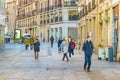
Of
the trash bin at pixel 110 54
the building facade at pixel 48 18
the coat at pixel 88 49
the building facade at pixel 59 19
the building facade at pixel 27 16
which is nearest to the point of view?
the coat at pixel 88 49

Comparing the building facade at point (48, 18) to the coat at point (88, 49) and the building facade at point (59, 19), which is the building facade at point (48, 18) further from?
the coat at point (88, 49)

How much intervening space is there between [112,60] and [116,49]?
970 mm

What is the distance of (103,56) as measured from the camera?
2862 cm

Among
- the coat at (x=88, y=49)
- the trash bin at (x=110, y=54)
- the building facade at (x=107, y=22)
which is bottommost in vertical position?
the trash bin at (x=110, y=54)

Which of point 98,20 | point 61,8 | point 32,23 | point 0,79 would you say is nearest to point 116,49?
point 98,20

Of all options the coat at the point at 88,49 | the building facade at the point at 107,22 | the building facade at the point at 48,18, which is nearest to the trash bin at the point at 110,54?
the building facade at the point at 107,22

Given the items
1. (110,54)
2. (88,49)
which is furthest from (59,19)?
(88,49)

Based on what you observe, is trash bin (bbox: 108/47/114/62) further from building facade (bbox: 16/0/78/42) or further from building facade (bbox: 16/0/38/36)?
building facade (bbox: 16/0/38/36)

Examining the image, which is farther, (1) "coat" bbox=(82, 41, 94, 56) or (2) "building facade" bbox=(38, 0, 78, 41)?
(2) "building facade" bbox=(38, 0, 78, 41)

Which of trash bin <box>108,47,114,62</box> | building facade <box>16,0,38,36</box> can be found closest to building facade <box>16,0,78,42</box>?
building facade <box>16,0,38,36</box>

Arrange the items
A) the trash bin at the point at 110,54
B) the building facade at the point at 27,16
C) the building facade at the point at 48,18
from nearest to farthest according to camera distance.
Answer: the trash bin at the point at 110,54, the building facade at the point at 48,18, the building facade at the point at 27,16

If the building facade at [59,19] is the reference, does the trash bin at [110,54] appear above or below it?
below

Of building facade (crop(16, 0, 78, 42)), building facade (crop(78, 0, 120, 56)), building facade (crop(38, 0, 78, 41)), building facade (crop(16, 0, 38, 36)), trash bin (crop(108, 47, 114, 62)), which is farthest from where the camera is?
building facade (crop(16, 0, 38, 36))

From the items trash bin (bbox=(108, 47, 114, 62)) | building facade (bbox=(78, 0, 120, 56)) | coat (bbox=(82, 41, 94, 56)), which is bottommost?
trash bin (bbox=(108, 47, 114, 62))
